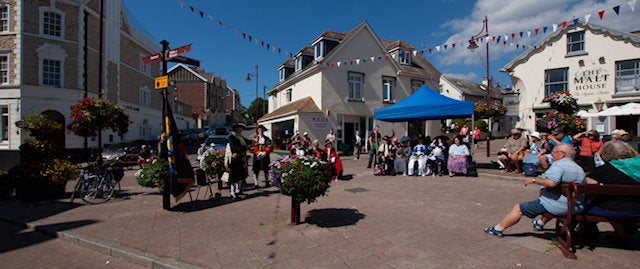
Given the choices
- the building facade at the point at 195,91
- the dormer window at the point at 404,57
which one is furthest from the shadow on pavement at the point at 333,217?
the building facade at the point at 195,91

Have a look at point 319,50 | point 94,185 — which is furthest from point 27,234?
point 319,50

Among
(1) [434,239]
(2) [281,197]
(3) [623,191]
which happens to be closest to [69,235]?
(2) [281,197]

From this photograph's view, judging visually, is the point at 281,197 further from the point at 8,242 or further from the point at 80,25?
the point at 80,25

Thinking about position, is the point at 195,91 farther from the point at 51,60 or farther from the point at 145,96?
the point at 51,60

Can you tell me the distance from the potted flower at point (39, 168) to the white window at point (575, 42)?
2600 centimetres

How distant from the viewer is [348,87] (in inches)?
845

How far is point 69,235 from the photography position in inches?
205

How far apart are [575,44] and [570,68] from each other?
1.51m

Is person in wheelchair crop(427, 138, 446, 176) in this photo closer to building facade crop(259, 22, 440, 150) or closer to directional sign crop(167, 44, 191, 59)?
directional sign crop(167, 44, 191, 59)

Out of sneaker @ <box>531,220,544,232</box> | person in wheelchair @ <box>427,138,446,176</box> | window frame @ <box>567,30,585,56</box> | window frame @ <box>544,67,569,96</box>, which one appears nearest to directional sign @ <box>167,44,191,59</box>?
sneaker @ <box>531,220,544,232</box>

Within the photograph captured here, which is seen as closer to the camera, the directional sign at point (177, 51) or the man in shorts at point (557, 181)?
the man in shorts at point (557, 181)

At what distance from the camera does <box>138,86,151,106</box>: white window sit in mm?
29689

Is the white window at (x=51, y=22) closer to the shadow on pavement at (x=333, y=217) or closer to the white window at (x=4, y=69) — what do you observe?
the white window at (x=4, y=69)

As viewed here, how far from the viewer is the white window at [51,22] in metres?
19.6
